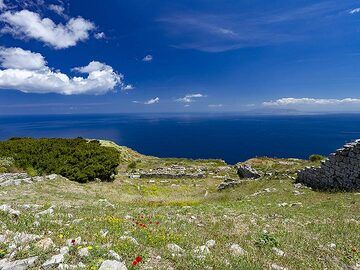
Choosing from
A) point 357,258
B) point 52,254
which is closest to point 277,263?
point 357,258

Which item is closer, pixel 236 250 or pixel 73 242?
pixel 73 242

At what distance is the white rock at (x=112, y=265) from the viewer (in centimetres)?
669

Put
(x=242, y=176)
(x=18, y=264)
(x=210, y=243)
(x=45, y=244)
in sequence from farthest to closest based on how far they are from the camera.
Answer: (x=242, y=176), (x=210, y=243), (x=45, y=244), (x=18, y=264)

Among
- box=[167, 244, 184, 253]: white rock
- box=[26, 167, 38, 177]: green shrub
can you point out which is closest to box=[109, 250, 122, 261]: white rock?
box=[167, 244, 184, 253]: white rock

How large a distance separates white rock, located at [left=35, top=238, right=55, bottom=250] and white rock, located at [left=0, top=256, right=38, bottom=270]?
629 mm

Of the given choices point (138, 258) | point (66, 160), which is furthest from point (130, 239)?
point (66, 160)

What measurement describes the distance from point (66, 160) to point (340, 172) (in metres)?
27.3

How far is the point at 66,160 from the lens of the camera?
112ft

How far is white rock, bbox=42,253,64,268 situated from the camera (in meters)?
6.76

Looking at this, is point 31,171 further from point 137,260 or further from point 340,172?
point 340,172

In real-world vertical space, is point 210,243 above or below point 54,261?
below

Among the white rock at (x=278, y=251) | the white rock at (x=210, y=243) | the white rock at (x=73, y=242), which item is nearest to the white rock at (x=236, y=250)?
the white rock at (x=210, y=243)

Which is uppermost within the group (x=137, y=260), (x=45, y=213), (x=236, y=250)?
(x=137, y=260)

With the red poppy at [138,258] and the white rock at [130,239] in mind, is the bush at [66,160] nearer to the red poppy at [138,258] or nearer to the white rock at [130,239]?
the white rock at [130,239]
